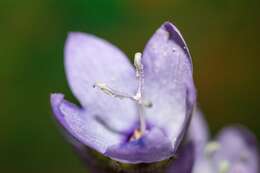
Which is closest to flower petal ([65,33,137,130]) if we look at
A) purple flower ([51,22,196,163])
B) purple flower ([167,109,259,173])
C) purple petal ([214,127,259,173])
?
purple flower ([51,22,196,163])

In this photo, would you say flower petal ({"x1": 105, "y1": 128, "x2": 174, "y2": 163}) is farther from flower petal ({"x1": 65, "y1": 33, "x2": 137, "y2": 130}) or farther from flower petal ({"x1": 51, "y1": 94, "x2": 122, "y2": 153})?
flower petal ({"x1": 65, "y1": 33, "x2": 137, "y2": 130})

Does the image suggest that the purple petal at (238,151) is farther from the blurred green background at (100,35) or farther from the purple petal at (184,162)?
the blurred green background at (100,35)

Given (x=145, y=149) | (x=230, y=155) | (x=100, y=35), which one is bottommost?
(x=230, y=155)

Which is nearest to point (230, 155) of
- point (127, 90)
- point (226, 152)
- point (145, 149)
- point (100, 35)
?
point (226, 152)

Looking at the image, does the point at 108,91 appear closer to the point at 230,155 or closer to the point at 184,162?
the point at 184,162

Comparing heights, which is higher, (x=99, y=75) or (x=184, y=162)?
(x=99, y=75)

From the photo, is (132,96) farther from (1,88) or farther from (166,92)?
(1,88)

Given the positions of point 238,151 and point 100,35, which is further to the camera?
point 100,35

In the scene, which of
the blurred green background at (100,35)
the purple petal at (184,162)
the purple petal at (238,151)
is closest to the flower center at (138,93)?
the purple petal at (184,162)
